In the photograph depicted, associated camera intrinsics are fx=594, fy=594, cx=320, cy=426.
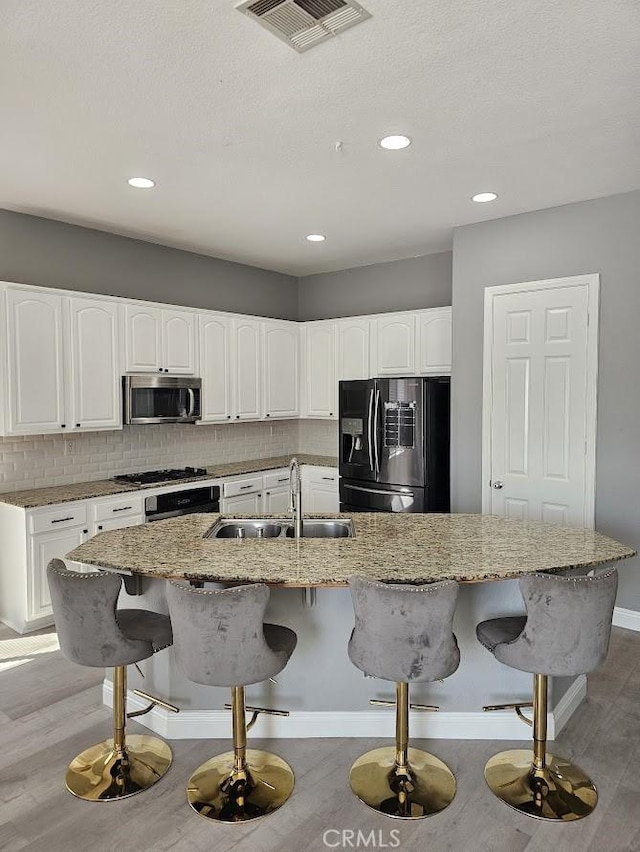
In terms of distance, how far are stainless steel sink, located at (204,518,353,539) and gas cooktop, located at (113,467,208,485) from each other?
1.77 m

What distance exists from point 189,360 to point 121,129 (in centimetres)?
246

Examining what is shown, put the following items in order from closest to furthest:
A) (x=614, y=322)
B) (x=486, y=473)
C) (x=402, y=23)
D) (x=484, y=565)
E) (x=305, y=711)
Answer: (x=402, y=23) → (x=484, y=565) → (x=305, y=711) → (x=614, y=322) → (x=486, y=473)

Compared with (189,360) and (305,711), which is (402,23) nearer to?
(305,711)

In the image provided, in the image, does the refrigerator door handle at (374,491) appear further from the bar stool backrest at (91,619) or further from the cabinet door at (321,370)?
the bar stool backrest at (91,619)

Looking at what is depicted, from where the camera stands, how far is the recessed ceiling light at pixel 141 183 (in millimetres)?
3608

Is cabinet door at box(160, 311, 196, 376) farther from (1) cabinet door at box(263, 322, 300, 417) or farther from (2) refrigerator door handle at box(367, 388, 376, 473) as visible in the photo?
(2) refrigerator door handle at box(367, 388, 376, 473)

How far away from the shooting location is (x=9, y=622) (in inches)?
163

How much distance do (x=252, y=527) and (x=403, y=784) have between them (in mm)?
1372

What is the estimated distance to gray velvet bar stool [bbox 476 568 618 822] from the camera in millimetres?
2211

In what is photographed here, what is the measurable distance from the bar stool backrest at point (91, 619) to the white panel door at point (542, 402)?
2.96 metres

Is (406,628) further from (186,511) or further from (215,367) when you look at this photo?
(215,367)

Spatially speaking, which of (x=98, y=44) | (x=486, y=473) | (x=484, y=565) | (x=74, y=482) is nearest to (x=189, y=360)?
(x=74, y=482)

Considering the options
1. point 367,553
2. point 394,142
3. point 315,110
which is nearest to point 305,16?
point 315,110

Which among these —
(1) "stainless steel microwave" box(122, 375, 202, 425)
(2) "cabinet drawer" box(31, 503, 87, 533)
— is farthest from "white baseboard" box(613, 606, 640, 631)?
(2) "cabinet drawer" box(31, 503, 87, 533)
